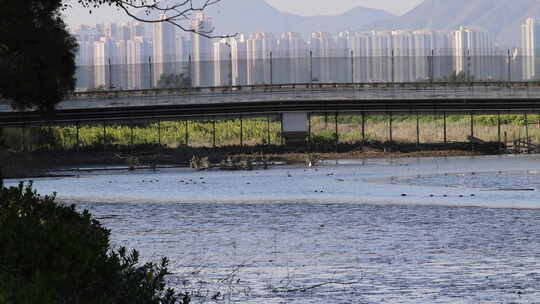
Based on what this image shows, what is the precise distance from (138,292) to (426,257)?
1253 cm

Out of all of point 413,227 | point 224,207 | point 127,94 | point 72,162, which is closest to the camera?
point 413,227

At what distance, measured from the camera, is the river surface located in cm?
2111

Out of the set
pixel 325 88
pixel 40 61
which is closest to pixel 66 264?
pixel 40 61

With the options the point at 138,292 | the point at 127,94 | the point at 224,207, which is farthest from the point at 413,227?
the point at 127,94

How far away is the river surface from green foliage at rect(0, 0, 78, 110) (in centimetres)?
430

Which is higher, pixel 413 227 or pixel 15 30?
pixel 15 30

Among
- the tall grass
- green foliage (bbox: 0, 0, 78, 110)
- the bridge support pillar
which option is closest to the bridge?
the bridge support pillar

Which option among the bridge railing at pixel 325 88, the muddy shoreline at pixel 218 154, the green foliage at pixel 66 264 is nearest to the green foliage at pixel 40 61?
the muddy shoreline at pixel 218 154

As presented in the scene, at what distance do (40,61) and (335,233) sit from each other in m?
25.6

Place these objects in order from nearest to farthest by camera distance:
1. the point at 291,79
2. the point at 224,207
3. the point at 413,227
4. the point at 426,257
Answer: the point at 426,257
the point at 413,227
the point at 224,207
the point at 291,79

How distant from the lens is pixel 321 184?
178ft

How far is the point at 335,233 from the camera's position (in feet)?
103

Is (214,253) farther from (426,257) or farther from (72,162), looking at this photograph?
(72,162)

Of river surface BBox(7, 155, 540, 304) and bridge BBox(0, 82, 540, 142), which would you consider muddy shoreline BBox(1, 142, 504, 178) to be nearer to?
bridge BBox(0, 82, 540, 142)
